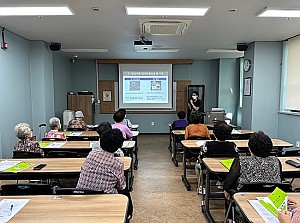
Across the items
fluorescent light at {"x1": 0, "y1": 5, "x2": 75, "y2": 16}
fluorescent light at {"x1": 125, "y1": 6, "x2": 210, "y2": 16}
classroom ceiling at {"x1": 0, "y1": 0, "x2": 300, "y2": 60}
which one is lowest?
fluorescent light at {"x1": 125, "y1": 6, "x2": 210, "y2": 16}

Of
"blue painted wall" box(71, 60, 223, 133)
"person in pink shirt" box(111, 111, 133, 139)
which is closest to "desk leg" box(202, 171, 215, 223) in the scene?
"person in pink shirt" box(111, 111, 133, 139)

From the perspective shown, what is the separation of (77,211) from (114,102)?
8165 mm

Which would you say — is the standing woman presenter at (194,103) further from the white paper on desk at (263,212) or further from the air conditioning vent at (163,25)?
the white paper on desk at (263,212)

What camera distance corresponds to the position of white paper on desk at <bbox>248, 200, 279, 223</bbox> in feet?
5.16

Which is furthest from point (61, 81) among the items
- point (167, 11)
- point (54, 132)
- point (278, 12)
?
point (278, 12)

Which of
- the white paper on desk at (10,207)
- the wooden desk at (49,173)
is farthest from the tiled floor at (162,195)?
the white paper on desk at (10,207)

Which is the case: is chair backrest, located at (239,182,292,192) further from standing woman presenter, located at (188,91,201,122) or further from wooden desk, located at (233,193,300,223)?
standing woman presenter, located at (188,91,201,122)

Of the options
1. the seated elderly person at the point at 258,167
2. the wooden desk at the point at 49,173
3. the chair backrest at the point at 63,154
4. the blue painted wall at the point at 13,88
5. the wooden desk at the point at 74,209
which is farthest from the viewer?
the blue painted wall at the point at 13,88

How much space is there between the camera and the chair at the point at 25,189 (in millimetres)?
2080

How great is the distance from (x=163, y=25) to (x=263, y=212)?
3412 millimetres

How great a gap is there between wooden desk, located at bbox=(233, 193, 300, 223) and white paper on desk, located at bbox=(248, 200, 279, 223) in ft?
0.08

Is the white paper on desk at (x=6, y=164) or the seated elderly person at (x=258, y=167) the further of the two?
the white paper on desk at (x=6, y=164)

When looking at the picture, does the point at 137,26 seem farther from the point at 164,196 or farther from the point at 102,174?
the point at 102,174

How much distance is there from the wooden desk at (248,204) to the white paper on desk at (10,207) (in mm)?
1458
